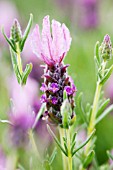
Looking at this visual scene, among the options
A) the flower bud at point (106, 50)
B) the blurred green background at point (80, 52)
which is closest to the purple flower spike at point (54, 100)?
the flower bud at point (106, 50)

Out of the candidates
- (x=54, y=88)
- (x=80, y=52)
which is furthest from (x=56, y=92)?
(x=80, y=52)

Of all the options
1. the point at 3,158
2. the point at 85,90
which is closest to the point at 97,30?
the point at 85,90

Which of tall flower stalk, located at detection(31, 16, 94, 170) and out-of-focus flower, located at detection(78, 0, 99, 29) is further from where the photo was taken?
out-of-focus flower, located at detection(78, 0, 99, 29)

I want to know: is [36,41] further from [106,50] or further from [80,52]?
[80,52]

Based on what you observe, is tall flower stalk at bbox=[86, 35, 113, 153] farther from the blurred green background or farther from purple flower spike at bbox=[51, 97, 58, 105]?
the blurred green background

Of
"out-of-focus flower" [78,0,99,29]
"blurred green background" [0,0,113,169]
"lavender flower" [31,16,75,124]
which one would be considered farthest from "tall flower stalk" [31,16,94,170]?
"out-of-focus flower" [78,0,99,29]

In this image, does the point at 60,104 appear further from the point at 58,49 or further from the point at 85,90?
the point at 85,90

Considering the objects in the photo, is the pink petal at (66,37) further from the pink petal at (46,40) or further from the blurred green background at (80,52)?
the blurred green background at (80,52)
